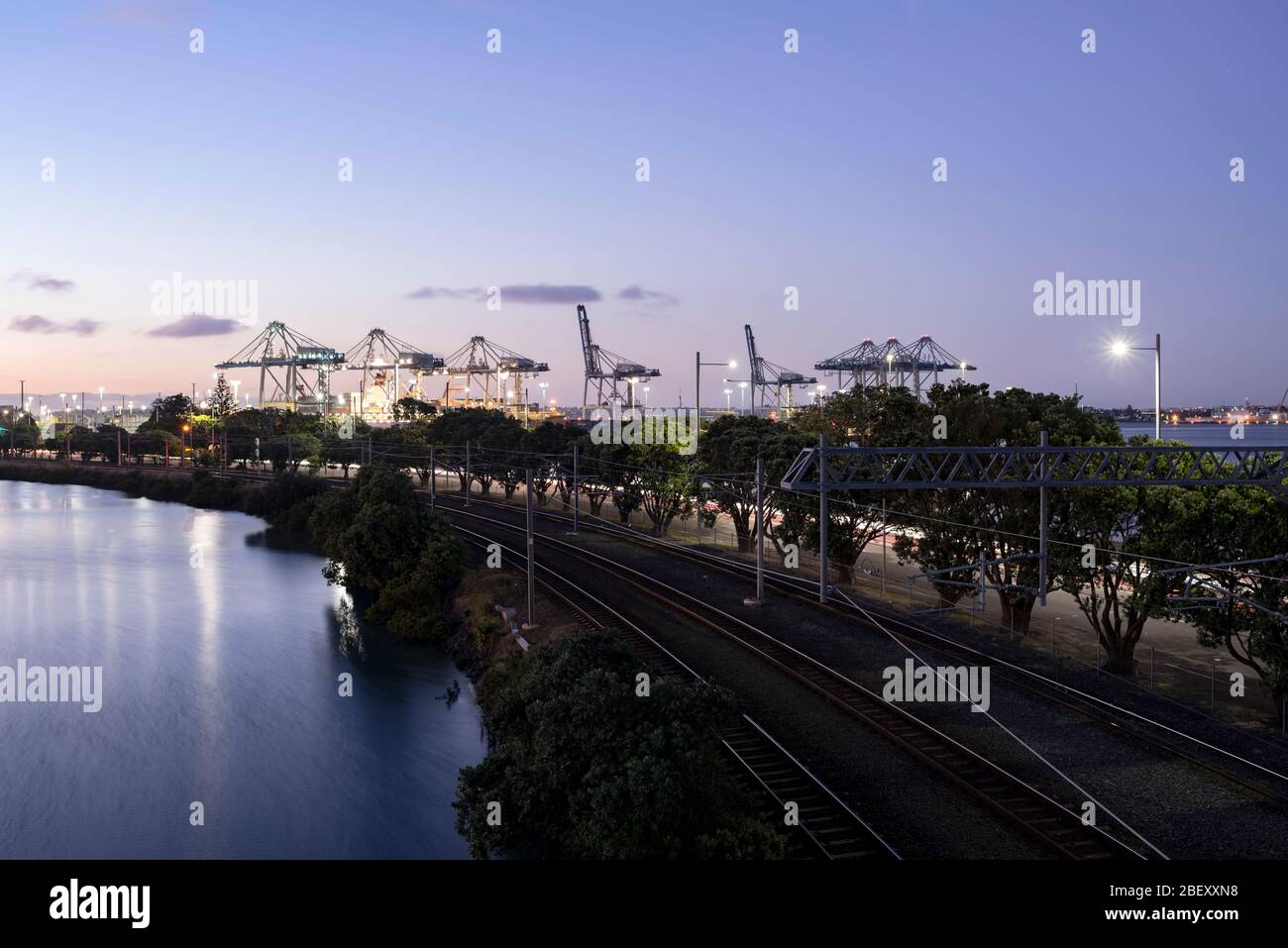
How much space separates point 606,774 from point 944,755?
6679mm

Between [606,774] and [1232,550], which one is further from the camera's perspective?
[1232,550]

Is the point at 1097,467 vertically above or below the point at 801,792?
above

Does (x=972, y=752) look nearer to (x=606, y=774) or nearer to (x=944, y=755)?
(x=944, y=755)

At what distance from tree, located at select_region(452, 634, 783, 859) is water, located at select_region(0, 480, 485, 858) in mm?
3047

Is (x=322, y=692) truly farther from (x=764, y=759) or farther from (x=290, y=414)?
(x=290, y=414)

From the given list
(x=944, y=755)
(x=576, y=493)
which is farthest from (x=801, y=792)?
(x=576, y=493)

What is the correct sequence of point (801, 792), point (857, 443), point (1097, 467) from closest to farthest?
point (801, 792) < point (1097, 467) < point (857, 443)

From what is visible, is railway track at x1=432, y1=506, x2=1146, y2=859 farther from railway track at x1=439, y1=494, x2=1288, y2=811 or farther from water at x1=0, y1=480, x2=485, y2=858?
water at x1=0, y1=480, x2=485, y2=858

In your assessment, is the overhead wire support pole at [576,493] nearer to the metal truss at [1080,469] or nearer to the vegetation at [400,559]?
the vegetation at [400,559]

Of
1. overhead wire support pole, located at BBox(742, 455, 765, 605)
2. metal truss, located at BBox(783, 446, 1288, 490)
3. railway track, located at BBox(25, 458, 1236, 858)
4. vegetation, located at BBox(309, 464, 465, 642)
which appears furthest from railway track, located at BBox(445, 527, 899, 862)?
vegetation, located at BBox(309, 464, 465, 642)

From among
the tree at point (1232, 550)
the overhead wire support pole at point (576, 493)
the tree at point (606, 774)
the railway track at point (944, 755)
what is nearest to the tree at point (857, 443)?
A: the railway track at point (944, 755)

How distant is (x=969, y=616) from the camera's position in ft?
98.5

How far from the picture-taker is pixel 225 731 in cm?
2627

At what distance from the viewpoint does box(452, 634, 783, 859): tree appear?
43.6ft
